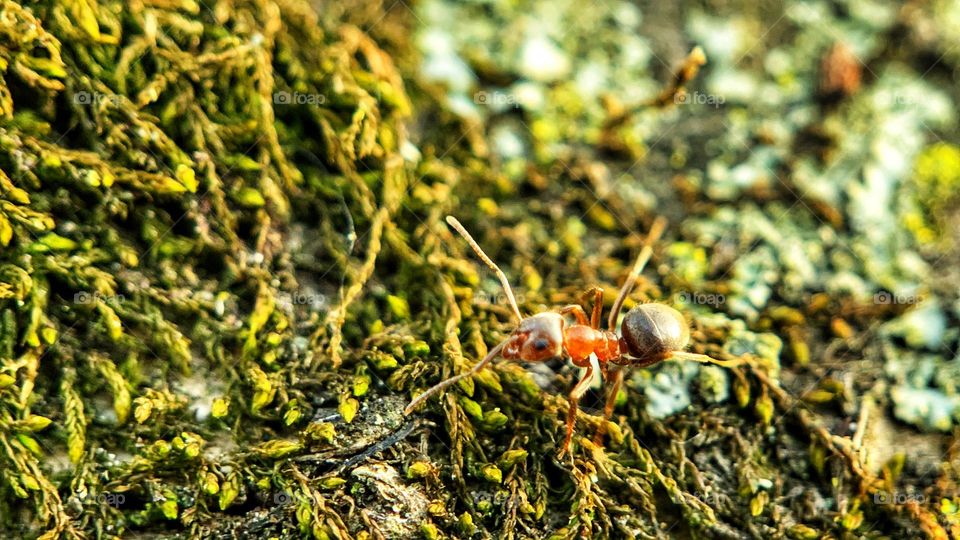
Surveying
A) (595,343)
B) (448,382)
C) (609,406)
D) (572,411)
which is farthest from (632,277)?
(448,382)

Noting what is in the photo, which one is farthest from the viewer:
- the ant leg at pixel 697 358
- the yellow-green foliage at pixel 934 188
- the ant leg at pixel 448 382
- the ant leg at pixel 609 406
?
the yellow-green foliage at pixel 934 188

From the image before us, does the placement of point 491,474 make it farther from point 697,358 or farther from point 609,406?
point 697,358

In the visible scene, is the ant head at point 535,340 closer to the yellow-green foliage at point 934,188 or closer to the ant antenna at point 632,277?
the ant antenna at point 632,277

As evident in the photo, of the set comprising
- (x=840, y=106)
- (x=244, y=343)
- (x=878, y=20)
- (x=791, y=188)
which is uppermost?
(x=878, y=20)

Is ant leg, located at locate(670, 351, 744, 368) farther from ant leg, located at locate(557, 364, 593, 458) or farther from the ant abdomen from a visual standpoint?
ant leg, located at locate(557, 364, 593, 458)

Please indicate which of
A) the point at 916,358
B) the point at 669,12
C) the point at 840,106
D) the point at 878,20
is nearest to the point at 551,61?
the point at 669,12

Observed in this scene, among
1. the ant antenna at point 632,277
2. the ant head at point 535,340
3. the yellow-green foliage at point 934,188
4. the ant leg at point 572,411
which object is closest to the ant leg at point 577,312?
the ant antenna at point 632,277

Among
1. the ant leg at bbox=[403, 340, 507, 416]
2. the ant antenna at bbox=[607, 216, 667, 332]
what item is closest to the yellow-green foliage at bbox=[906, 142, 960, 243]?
the ant antenna at bbox=[607, 216, 667, 332]

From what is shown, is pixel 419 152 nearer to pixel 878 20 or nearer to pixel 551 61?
pixel 551 61
